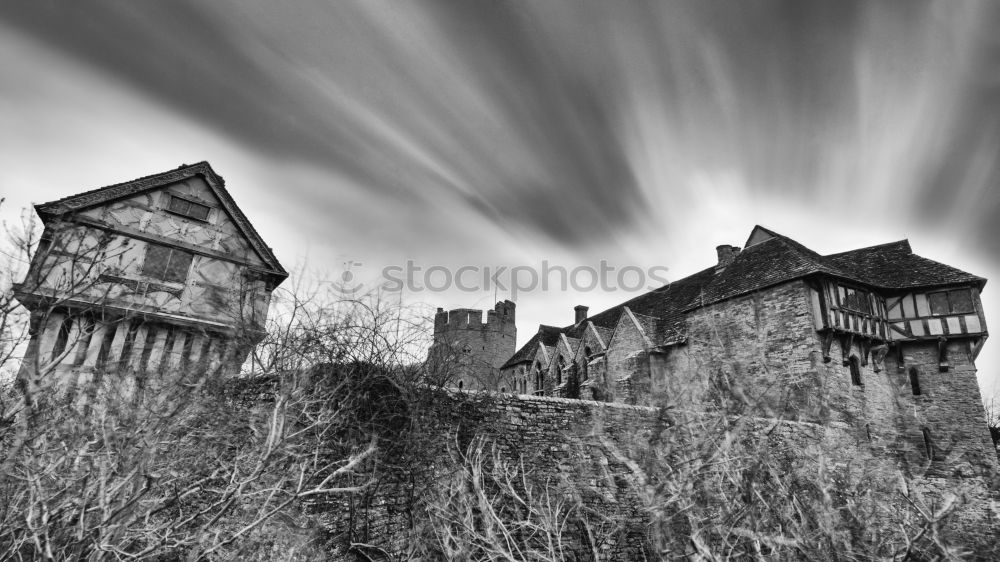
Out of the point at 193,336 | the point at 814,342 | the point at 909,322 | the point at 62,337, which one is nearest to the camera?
the point at 62,337

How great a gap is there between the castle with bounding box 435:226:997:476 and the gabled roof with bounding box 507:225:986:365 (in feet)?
0.24

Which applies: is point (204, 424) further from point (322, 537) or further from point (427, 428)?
point (427, 428)

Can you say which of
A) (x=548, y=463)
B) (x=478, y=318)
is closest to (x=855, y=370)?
(x=548, y=463)

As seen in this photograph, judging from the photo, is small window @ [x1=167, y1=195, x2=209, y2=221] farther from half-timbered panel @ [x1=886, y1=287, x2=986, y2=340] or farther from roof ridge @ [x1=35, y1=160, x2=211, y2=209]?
half-timbered panel @ [x1=886, y1=287, x2=986, y2=340]

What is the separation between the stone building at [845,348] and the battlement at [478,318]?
65.4ft

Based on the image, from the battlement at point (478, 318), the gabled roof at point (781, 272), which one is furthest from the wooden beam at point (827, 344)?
the battlement at point (478, 318)

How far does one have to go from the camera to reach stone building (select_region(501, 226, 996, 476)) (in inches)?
597

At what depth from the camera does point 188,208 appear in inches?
498

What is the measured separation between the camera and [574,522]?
349 inches

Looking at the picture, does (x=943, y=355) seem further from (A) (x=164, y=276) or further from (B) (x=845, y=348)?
(A) (x=164, y=276)

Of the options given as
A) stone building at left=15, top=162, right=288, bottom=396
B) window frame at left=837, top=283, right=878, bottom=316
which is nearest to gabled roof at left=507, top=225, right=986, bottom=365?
window frame at left=837, top=283, right=878, bottom=316

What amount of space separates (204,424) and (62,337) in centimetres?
551

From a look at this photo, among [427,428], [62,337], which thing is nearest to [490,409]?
[427,428]

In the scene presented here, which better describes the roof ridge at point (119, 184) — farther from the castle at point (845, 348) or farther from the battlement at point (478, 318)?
the battlement at point (478, 318)
